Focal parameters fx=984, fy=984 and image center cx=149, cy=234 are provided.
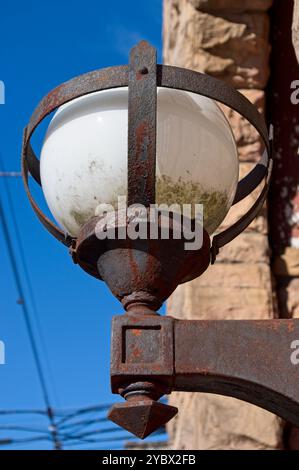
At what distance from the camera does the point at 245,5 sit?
13.8 feet

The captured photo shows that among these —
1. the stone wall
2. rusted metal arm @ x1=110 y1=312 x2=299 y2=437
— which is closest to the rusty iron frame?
rusted metal arm @ x1=110 y1=312 x2=299 y2=437

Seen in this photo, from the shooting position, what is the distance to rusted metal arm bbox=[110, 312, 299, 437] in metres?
1.72

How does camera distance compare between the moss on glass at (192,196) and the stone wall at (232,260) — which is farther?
the stone wall at (232,260)

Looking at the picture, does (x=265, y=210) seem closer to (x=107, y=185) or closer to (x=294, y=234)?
(x=294, y=234)

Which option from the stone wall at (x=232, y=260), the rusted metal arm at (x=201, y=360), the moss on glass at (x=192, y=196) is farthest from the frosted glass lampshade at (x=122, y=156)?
the stone wall at (x=232, y=260)

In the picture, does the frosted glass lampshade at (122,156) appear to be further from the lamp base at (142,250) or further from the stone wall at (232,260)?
the stone wall at (232,260)

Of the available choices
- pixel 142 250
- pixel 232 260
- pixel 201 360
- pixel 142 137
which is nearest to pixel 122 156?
pixel 142 137

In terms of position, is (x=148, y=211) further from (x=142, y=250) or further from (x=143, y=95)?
(x=143, y=95)

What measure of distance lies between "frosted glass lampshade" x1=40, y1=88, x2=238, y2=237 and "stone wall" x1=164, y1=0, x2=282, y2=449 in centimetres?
183

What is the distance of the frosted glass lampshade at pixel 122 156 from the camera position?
1856 millimetres

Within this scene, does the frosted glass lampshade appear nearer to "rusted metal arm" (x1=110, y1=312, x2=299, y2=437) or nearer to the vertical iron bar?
the vertical iron bar

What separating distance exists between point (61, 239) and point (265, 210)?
2.16m

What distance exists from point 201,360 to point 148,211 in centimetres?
29
